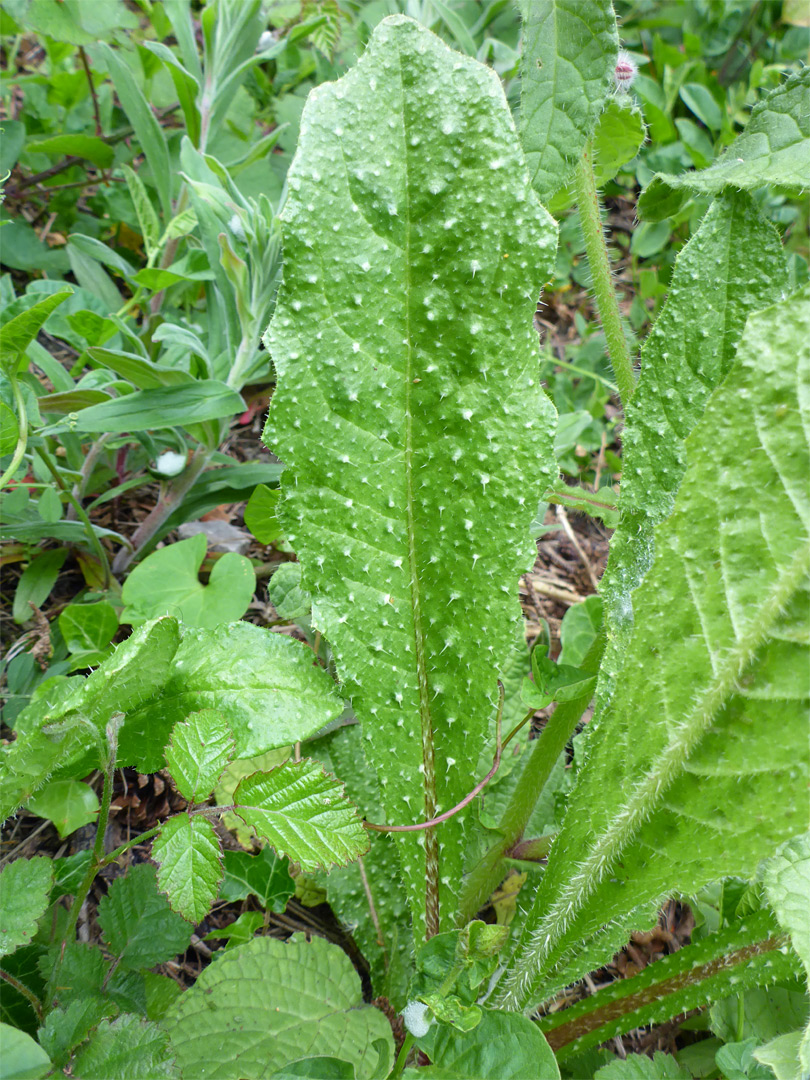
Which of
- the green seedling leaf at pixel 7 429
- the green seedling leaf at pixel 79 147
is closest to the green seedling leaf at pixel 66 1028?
the green seedling leaf at pixel 7 429

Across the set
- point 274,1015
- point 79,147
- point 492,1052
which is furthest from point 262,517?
point 79,147

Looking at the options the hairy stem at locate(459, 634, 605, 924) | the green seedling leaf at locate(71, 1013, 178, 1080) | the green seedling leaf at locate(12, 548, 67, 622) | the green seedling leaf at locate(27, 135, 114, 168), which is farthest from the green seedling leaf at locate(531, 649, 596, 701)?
the green seedling leaf at locate(27, 135, 114, 168)

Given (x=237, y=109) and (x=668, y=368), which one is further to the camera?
(x=237, y=109)

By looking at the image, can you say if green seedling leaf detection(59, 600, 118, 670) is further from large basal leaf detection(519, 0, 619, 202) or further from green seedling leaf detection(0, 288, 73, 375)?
large basal leaf detection(519, 0, 619, 202)

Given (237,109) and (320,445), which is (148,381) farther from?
(237,109)

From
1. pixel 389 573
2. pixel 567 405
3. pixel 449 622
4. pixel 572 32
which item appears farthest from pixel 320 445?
pixel 567 405

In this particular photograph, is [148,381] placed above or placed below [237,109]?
below

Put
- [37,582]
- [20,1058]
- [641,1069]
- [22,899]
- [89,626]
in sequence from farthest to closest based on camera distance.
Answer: [37,582]
[89,626]
[641,1069]
[22,899]
[20,1058]

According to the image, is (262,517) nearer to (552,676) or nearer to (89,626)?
(89,626)
